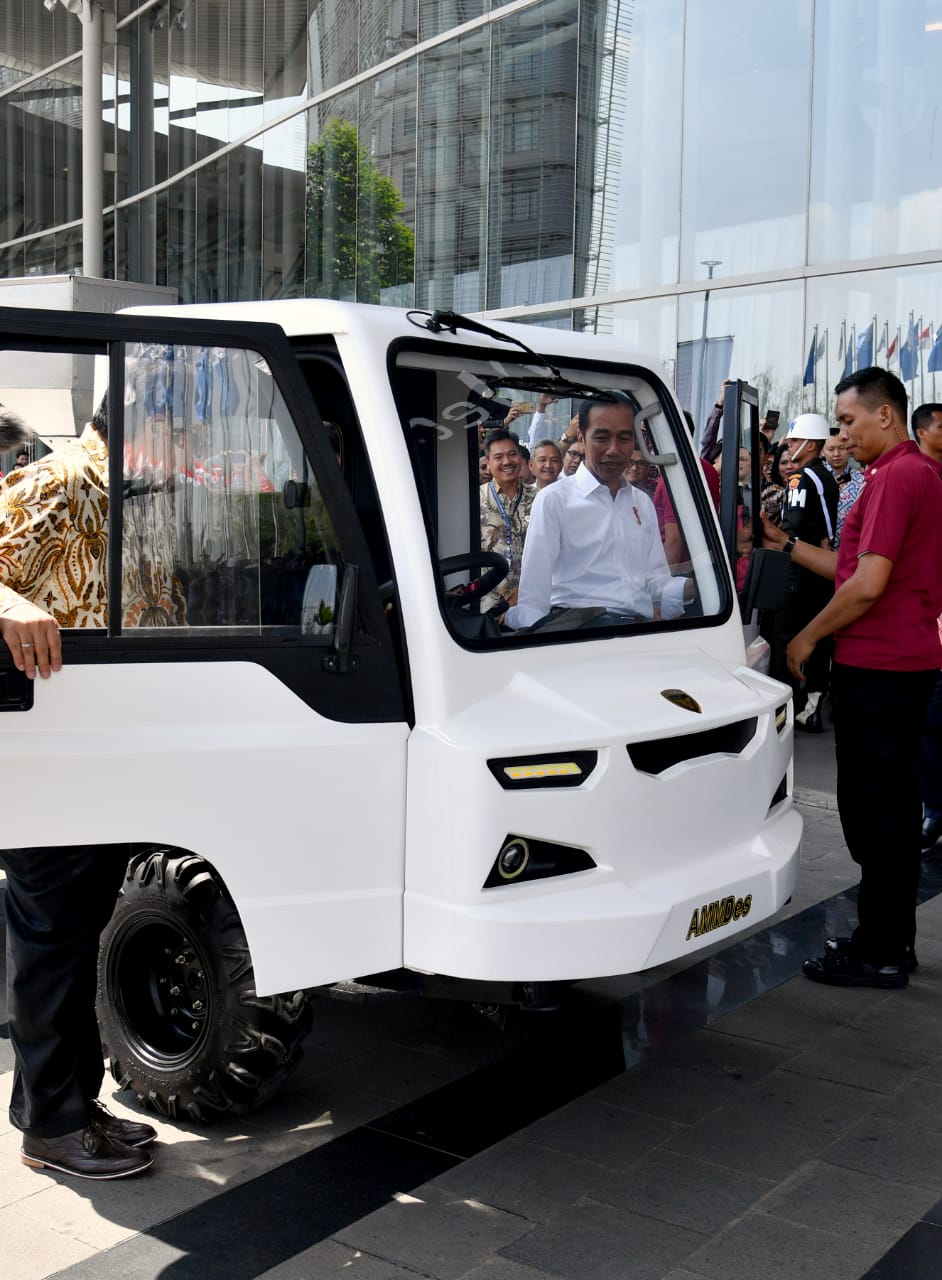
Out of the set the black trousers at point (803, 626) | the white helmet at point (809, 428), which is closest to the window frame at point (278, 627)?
the black trousers at point (803, 626)

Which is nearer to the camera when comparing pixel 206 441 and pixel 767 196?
pixel 206 441

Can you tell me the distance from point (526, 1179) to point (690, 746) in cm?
118

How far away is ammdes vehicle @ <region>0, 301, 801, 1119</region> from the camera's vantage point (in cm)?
327

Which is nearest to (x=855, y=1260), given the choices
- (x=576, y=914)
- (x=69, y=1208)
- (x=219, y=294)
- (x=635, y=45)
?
(x=576, y=914)

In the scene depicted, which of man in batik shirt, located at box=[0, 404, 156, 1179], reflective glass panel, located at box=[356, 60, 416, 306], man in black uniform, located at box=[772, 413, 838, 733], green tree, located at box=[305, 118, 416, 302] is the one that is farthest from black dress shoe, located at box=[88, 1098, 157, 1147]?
green tree, located at box=[305, 118, 416, 302]

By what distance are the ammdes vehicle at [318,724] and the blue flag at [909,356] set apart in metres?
8.82

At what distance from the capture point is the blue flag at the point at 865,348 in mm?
12078

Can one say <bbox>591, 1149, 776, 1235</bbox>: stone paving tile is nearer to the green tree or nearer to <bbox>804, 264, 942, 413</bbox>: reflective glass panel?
<bbox>804, 264, 942, 413</bbox>: reflective glass panel

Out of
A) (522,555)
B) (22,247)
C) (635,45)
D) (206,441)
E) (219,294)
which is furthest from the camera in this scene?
(22,247)

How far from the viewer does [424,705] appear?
343 cm

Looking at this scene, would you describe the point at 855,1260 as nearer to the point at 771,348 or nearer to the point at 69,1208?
the point at 69,1208

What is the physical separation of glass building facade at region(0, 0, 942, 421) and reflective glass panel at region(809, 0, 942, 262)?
20 millimetres

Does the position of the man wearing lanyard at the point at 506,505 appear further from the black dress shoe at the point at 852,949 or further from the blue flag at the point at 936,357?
the blue flag at the point at 936,357

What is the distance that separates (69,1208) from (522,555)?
204cm
